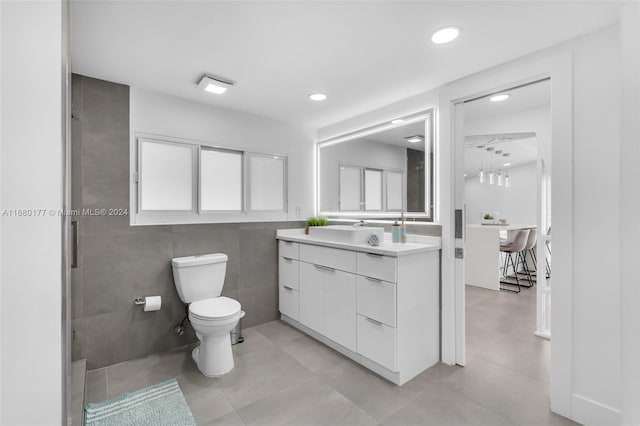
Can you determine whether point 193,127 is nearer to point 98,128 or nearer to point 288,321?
point 98,128

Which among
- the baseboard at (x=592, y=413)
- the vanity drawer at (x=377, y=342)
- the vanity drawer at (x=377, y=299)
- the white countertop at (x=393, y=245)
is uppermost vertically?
the white countertop at (x=393, y=245)

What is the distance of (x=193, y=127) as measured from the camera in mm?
2762

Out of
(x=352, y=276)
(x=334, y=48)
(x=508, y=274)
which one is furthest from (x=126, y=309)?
(x=508, y=274)

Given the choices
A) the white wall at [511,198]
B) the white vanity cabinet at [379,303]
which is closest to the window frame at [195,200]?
the white vanity cabinet at [379,303]

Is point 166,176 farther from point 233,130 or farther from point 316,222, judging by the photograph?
point 316,222

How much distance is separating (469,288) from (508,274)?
132cm

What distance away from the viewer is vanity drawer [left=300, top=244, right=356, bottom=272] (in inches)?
94.0

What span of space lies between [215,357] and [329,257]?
114cm

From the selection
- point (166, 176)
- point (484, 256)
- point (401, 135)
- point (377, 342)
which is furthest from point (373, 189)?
point (484, 256)

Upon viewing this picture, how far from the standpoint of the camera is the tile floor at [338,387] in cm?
176

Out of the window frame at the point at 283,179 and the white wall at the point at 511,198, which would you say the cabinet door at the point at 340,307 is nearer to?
the window frame at the point at 283,179

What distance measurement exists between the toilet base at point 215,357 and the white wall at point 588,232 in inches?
83.7

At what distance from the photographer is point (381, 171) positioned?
312 cm

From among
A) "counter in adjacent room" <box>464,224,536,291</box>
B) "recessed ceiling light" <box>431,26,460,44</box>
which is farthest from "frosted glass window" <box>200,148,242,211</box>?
"counter in adjacent room" <box>464,224,536,291</box>
